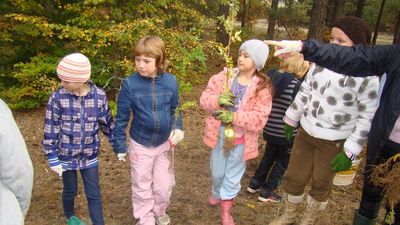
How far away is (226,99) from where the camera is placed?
3.48 m

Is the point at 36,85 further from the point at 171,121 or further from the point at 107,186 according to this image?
the point at 171,121

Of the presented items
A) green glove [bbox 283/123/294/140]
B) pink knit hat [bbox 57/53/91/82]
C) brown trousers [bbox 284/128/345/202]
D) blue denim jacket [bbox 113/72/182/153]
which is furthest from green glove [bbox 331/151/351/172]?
pink knit hat [bbox 57/53/91/82]

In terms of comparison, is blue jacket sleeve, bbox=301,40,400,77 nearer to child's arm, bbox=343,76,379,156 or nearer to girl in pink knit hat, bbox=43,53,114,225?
child's arm, bbox=343,76,379,156

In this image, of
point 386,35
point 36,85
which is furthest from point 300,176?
point 386,35

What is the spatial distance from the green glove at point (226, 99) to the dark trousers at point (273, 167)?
1179 mm

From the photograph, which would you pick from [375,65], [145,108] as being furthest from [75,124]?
[375,65]

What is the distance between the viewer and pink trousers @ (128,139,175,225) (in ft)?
11.7

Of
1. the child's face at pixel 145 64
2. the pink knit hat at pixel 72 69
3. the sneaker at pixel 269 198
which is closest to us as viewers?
the pink knit hat at pixel 72 69

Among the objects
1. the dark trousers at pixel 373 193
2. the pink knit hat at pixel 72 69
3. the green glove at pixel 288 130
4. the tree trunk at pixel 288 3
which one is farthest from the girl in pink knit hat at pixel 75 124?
the tree trunk at pixel 288 3

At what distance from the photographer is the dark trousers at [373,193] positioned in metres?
3.00

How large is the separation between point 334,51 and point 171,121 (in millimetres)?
1686

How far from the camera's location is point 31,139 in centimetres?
603

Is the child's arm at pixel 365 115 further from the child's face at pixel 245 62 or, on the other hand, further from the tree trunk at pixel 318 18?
the tree trunk at pixel 318 18

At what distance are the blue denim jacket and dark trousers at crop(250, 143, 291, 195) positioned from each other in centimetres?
153
